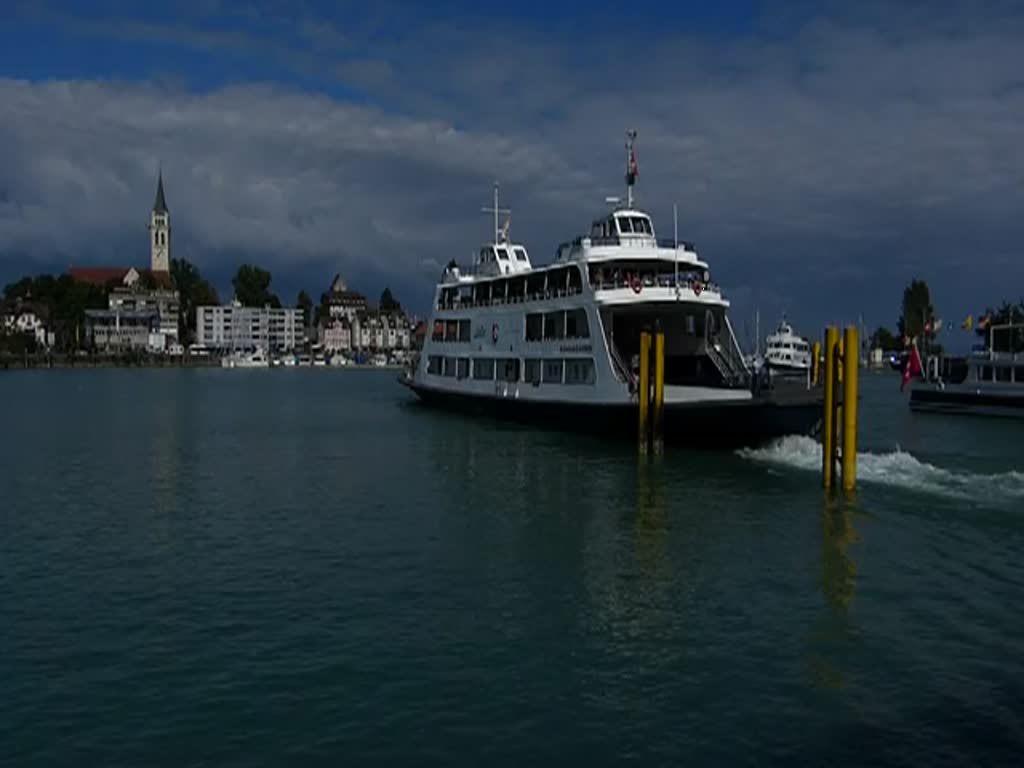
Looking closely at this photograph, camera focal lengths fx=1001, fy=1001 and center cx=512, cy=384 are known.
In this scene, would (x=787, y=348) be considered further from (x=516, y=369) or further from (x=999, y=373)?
(x=516, y=369)

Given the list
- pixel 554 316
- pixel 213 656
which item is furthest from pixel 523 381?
pixel 213 656

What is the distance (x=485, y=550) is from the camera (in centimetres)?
2119

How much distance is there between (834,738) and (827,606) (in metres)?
5.53

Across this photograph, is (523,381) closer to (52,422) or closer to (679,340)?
(679,340)

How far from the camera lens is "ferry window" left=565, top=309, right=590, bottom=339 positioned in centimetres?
4275

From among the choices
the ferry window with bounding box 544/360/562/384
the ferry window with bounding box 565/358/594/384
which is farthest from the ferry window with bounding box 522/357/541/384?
the ferry window with bounding box 565/358/594/384

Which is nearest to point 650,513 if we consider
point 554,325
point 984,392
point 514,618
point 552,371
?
point 514,618

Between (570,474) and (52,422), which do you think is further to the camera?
(52,422)

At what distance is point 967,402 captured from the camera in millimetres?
67250

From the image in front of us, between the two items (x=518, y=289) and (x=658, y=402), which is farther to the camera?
(x=518, y=289)

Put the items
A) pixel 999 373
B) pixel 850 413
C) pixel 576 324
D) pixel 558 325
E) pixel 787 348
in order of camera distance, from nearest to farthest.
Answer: pixel 850 413 < pixel 576 324 < pixel 558 325 < pixel 999 373 < pixel 787 348

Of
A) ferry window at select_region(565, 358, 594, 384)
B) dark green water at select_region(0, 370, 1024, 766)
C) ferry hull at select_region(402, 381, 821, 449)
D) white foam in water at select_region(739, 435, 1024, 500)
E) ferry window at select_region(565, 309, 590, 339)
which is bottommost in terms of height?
dark green water at select_region(0, 370, 1024, 766)

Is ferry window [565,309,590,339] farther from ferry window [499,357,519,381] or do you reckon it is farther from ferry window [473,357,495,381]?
ferry window [473,357,495,381]

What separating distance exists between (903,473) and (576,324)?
16.3m
